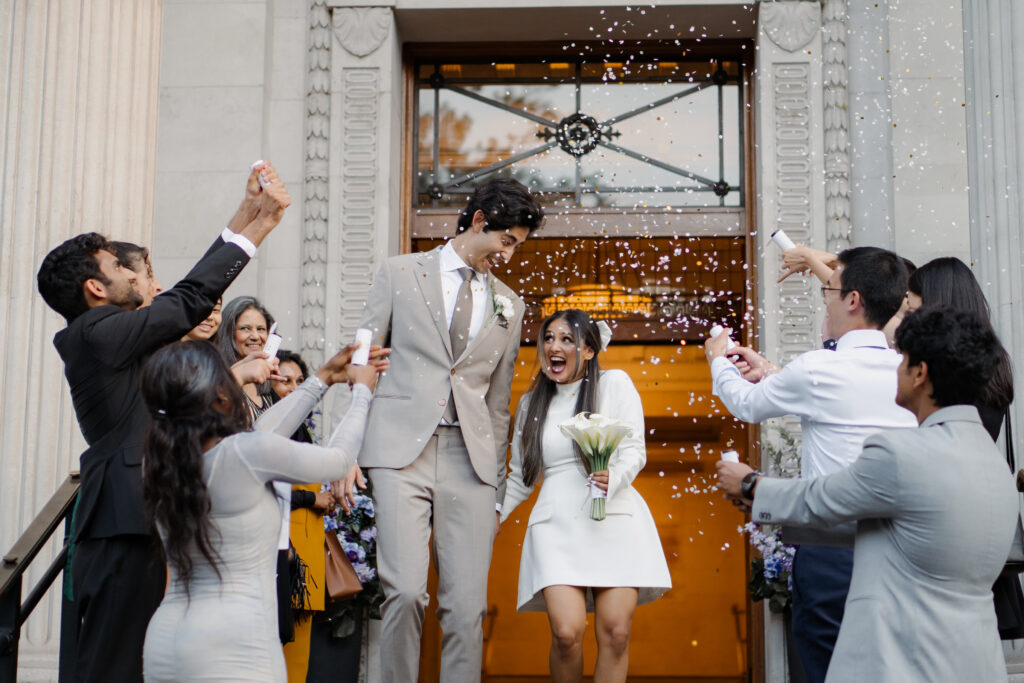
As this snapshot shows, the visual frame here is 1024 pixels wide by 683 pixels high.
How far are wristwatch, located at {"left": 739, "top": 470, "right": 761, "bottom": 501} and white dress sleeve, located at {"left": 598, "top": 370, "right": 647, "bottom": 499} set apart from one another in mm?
1839

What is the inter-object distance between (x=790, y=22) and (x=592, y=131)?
1.52 meters

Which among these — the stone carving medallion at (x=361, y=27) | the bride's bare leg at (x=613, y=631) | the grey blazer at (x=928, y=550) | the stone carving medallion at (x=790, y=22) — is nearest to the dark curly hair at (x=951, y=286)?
the grey blazer at (x=928, y=550)

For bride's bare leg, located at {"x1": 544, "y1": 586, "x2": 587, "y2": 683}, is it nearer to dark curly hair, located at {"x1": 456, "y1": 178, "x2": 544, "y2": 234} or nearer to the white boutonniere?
the white boutonniere

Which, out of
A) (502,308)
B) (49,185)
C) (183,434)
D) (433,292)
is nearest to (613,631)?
(502,308)

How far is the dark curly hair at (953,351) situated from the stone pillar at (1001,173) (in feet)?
9.23

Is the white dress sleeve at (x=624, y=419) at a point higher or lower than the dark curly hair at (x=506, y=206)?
lower

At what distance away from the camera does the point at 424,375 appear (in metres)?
4.95

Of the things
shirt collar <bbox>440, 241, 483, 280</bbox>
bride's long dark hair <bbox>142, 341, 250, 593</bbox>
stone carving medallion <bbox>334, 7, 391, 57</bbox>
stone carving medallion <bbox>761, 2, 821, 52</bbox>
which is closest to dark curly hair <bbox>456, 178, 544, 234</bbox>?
shirt collar <bbox>440, 241, 483, 280</bbox>

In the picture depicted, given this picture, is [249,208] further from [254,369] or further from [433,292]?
[433,292]

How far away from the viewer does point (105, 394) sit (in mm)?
3936

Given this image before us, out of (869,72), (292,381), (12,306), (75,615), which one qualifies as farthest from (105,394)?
(869,72)

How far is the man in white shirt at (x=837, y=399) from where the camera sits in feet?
12.4

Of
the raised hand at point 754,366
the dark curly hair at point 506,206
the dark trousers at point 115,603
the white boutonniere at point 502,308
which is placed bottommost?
the dark trousers at point 115,603

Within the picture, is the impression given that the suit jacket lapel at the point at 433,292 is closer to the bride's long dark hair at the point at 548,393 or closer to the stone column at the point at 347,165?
the bride's long dark hair at the point at 548,393
